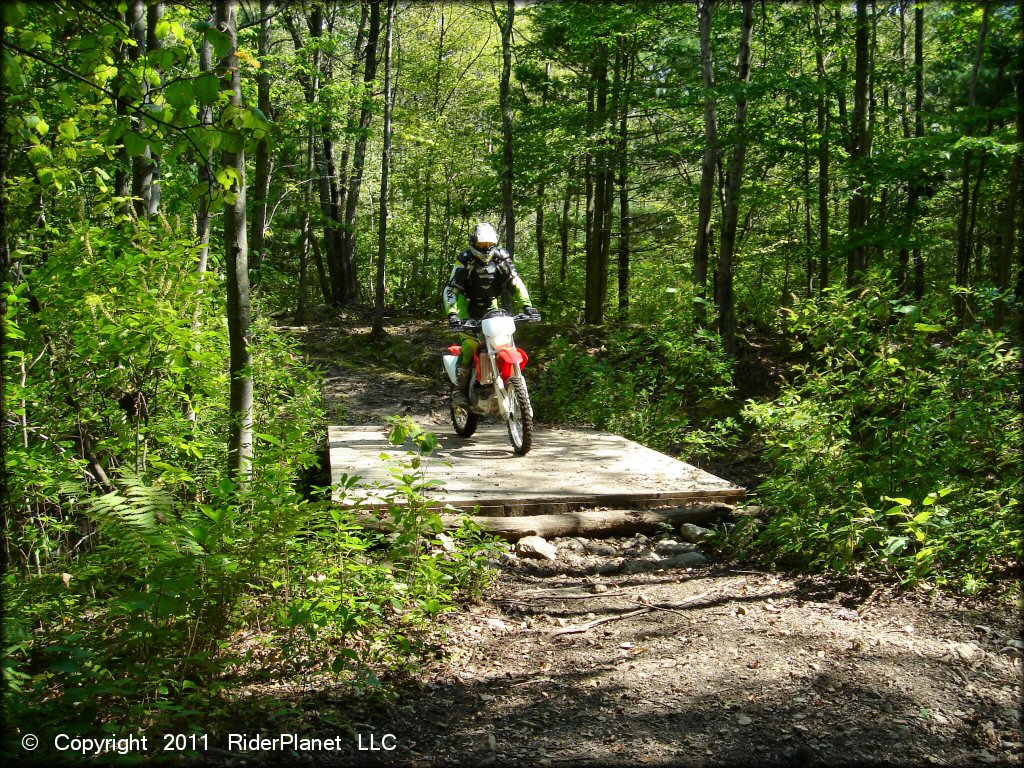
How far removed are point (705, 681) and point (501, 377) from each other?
4.11m

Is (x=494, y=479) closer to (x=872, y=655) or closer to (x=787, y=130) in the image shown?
(x=872, y=655)

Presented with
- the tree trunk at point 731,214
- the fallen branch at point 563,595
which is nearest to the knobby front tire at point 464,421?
the fallen branch at point 563,595

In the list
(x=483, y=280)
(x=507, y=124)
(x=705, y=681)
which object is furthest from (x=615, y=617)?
(x=507, y=124)

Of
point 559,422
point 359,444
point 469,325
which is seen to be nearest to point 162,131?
point 469,325

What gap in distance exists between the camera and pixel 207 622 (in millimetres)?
3125

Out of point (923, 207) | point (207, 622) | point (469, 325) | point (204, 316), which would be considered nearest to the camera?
point (207, 622)

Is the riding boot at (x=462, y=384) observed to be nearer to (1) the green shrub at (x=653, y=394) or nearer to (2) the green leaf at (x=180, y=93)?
(1) the green shrub at (x=653, y=394)

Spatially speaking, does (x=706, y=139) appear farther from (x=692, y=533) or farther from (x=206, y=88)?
(x=206, y=88)

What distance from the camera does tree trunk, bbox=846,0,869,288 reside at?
13.3 metres

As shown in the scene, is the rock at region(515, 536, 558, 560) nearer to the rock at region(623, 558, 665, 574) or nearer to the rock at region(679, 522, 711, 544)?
the rock at region(623, 558, 665, 574)

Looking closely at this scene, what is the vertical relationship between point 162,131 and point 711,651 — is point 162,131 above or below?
above

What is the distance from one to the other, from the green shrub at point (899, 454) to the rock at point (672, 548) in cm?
56

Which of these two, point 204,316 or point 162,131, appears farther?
point 204,316

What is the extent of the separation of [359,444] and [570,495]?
2.84 meters
